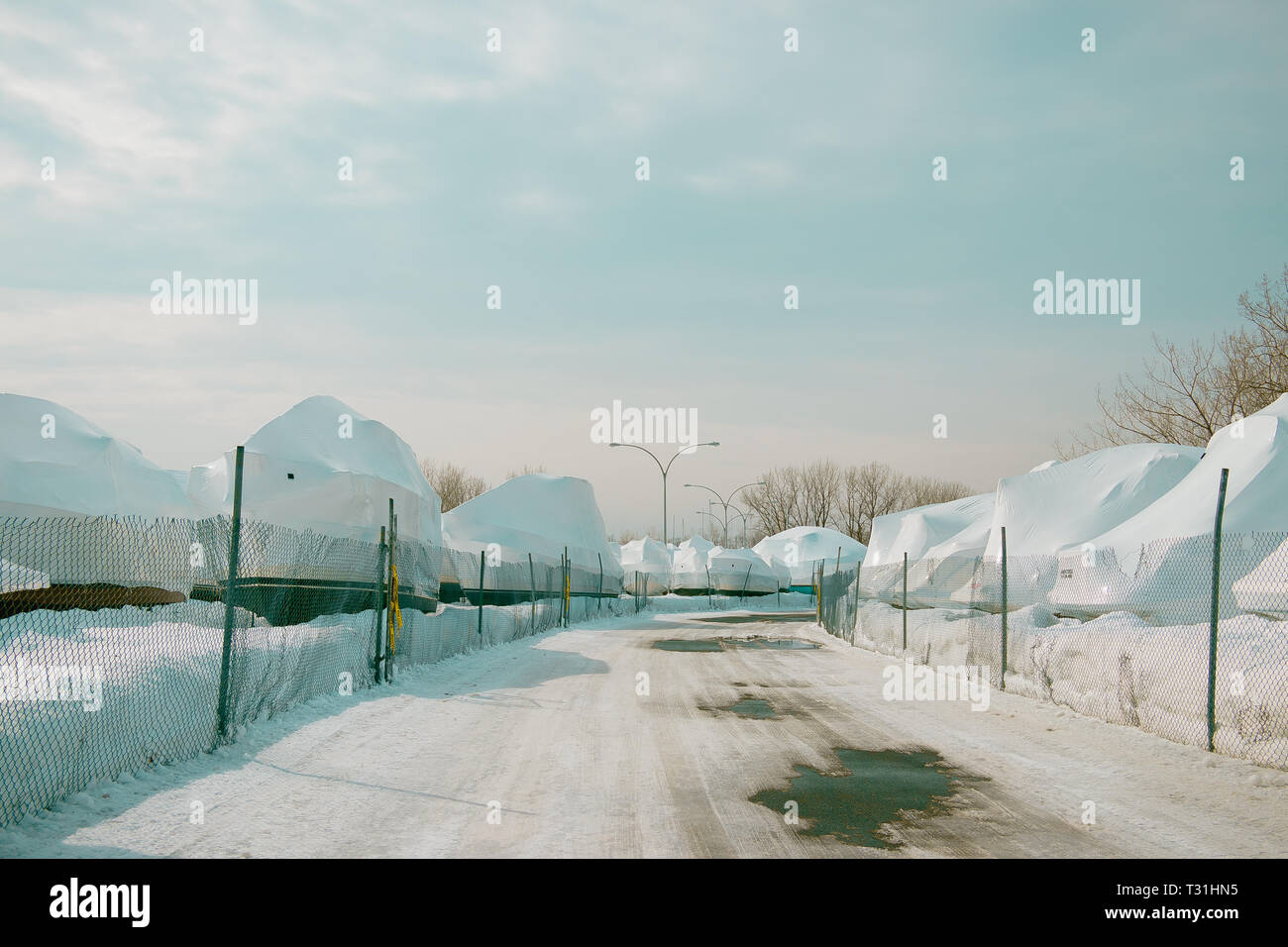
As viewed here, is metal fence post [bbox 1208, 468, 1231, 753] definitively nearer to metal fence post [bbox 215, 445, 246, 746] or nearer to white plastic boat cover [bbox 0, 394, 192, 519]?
metal fence post [bbox 215, 445, 246, 746]

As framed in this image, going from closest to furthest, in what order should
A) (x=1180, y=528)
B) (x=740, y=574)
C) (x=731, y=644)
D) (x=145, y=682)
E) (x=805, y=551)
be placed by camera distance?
(x=145, y=682)
(x=1180, y=528)
(x=731, y=644)
(x=740, y=574)
(x=805, y=551)

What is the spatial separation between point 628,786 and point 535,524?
34.1 metres

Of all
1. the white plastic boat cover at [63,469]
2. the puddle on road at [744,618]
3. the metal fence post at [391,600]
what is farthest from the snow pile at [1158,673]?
the puddle on road at [744,618]

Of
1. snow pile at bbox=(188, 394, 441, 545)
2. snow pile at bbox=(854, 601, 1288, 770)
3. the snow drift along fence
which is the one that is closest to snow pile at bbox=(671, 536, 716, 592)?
snow pile at bbox=(188, 394, 441, 545)

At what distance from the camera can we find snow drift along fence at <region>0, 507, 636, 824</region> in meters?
6.46

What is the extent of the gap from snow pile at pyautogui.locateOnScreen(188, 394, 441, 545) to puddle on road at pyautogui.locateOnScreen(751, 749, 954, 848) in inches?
576

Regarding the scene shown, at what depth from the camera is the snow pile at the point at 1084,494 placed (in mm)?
24094

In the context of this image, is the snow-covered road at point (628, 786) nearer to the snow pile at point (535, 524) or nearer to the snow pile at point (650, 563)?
the snow pile at point (535, 524)

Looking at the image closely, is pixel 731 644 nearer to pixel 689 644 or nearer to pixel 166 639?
pixel 689 644

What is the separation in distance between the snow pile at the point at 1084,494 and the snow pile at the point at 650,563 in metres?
37.6

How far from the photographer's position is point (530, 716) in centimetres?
1077

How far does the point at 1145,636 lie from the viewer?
10.4 m

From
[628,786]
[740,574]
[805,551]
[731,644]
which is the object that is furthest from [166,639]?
[805,551]
